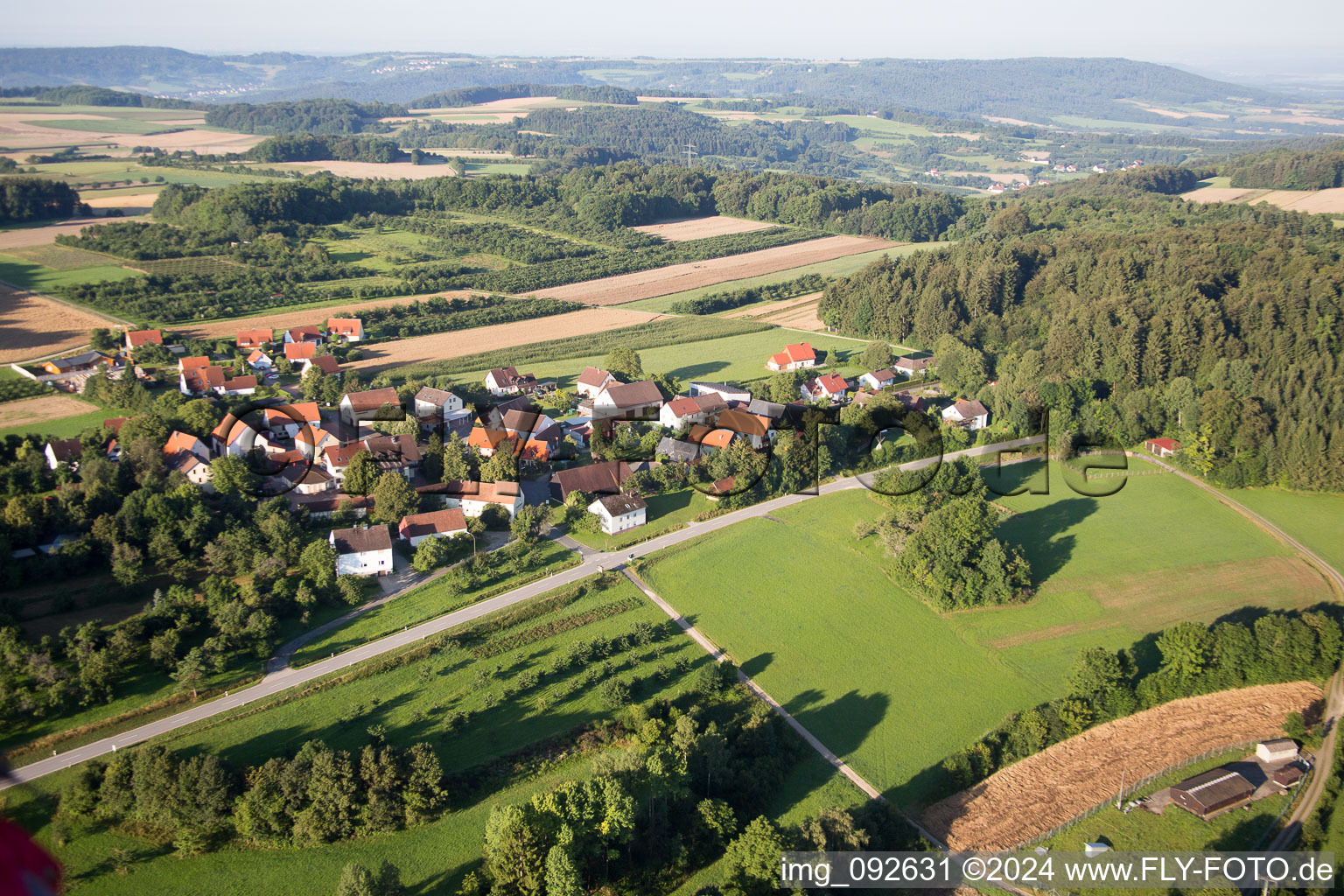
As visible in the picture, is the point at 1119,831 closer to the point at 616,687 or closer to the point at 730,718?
the point at 730,718

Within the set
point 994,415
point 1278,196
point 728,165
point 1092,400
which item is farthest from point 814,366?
point 728,165

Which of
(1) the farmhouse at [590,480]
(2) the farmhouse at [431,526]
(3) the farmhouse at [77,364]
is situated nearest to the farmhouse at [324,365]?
(3) the farmhouse at [77,364]

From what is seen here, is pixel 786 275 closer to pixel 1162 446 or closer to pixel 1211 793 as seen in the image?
pixel 1162 446

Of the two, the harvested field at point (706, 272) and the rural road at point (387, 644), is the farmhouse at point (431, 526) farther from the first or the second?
the harvested field at point (706, 272)

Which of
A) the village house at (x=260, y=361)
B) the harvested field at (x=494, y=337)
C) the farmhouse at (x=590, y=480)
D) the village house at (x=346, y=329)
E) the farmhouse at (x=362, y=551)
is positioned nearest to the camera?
the farmhouse at (x=362, y=551)

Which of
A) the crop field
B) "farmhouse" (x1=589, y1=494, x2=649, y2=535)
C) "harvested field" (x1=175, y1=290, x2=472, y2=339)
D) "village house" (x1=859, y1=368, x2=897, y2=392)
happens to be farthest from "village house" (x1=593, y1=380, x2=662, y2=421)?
"harvested field" (x1=175, y1=290, x2=472, y2=339)

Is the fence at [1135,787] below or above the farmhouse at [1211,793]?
below

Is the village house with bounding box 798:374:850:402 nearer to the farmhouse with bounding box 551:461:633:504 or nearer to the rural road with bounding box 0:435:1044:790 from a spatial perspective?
the rural road with bounding box 0:435:1044:790

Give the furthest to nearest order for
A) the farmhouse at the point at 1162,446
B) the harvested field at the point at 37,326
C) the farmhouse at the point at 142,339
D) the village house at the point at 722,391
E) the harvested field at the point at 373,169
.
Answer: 1. the harvested field at the point at 373,169
2. the farmhouse at the point at 142,339
3. the harvested field at the point at 37,326
4. the village house at the point at 722,391
5. the farmhouse at the point at 1162,446
